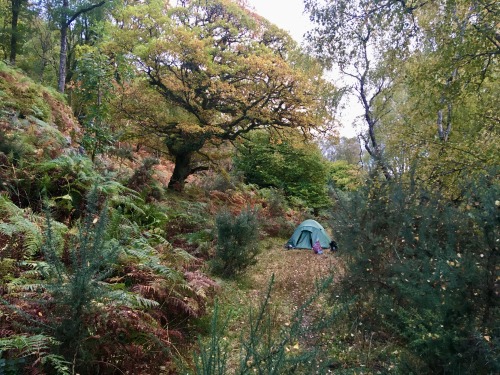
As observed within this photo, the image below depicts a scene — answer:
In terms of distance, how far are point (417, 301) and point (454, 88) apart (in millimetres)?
4488

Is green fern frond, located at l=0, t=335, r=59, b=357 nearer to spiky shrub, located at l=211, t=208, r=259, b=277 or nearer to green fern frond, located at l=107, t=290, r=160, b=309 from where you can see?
green fern frond, located at l=107, t=290, r=160, b=309

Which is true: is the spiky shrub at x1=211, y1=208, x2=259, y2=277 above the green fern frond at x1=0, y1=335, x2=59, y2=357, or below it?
above

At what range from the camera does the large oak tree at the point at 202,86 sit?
35.5 ft

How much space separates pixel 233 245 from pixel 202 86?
6.79 meters

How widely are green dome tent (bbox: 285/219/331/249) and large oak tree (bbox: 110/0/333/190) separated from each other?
3.65m

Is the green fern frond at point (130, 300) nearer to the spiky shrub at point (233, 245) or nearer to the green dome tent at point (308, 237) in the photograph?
the spiky shrub at point (233, 245)

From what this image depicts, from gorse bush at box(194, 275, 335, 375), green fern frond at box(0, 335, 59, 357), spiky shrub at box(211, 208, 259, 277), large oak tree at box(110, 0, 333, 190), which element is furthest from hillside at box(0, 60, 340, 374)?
large oak tree at box(110, 0, 333, 190)

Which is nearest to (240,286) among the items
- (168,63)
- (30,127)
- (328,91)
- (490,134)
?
(30,127)

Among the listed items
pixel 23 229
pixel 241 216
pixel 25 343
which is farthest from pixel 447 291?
pixel 241 216

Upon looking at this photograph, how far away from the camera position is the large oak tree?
10.8 m

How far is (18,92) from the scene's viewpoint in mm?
7539

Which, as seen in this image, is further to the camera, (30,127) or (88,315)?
(30,127)

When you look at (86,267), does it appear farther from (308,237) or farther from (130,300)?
(308,237)

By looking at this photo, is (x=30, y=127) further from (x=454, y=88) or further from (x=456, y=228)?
(x=454, y=88)
